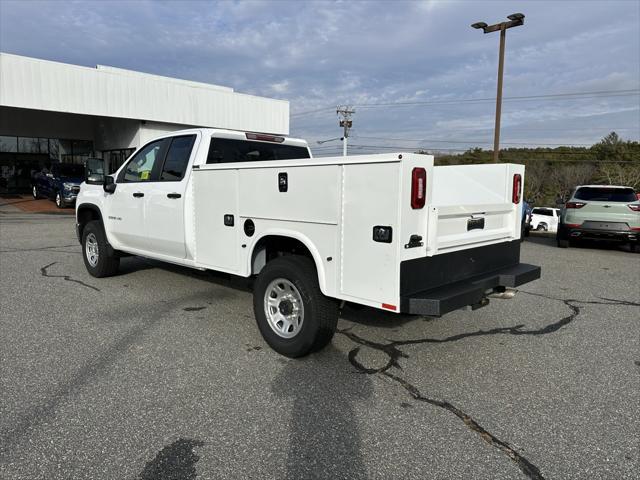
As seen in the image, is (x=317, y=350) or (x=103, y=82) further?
(x=103, y=82)

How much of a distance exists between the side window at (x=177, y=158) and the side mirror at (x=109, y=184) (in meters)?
1.21

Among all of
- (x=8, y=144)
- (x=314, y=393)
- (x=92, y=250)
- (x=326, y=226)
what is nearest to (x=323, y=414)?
(x=314, y=393)

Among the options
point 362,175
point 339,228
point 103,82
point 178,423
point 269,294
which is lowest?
point 178,423

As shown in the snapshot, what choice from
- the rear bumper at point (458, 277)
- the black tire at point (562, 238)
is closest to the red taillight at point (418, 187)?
the rear bumper at point (458, 277)

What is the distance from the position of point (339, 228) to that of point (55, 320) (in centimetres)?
345

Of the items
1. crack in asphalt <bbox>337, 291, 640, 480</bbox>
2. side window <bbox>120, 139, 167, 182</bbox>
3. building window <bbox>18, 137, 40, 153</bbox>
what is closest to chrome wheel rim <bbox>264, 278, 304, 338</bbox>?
crack in asphalt <bbox>337, 291, 640, 480</bbox>

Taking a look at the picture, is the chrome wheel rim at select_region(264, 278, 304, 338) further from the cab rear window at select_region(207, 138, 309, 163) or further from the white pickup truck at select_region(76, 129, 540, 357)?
the cab rear window at select_region(207, 138, 309, 163)

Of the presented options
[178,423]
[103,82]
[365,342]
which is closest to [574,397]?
[365,342]

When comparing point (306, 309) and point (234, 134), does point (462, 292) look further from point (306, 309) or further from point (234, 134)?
point (234, 134)

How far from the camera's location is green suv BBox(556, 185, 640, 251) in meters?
11.1

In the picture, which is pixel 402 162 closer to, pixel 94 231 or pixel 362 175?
pixel 362 175

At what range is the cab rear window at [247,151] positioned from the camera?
17.3ft

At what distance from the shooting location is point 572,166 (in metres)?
63.1

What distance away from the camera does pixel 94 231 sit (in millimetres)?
6867
